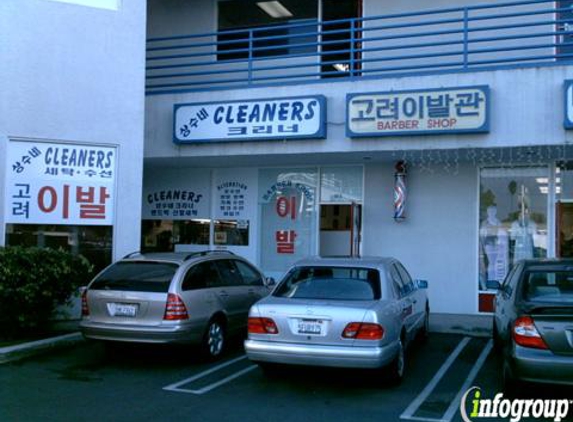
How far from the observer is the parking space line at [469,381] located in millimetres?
6612

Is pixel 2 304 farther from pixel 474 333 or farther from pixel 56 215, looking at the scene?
pixel 474 333

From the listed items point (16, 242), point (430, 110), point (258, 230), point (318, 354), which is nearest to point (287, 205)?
point (258, 230)

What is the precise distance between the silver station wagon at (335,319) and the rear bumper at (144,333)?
3.66 ft

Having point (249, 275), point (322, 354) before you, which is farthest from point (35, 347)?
point (322, 354)

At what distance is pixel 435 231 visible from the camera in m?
13.4

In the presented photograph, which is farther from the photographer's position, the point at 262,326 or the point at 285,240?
the point at 285,240

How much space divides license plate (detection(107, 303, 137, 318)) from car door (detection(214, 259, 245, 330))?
1286 mm

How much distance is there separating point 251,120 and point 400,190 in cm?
340

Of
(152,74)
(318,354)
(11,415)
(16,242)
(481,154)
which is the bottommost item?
(11,415)

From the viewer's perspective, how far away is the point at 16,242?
11.4m

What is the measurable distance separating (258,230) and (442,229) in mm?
4172

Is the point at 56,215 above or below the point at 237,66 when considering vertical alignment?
below

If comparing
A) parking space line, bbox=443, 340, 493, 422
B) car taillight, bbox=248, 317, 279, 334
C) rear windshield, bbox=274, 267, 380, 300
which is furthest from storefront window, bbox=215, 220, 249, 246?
car taillight, bbox=248, 317, 279, 334

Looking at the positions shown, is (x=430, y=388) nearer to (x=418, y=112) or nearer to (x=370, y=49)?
(x=418, y=112)
